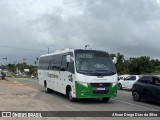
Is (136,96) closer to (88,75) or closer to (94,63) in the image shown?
(94,63)

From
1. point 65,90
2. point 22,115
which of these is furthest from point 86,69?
point 22,115

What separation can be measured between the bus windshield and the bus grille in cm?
53

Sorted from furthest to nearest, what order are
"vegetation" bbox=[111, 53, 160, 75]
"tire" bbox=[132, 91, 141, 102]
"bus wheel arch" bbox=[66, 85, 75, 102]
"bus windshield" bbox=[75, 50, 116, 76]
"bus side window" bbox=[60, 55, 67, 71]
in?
"vegetation" bbox=[111, 53, 160, 75]
"bus side window" bbox=[60, 55, 67, 71]
"tire" bbox=[132, 91, 141, 102]
"bus wheel arch" bbox=[66, 85, 75, 102]
"bus windshield" bbox=[75, 50, 116, 76]

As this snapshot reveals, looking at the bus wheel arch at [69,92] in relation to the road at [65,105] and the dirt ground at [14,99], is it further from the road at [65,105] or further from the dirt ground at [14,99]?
the dirt ground at [14,99]

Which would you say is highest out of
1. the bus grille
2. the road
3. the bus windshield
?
the bus windshield

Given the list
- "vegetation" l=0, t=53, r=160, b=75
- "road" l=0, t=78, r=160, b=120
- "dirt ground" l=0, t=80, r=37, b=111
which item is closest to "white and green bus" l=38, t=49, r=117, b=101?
"road" l=0, t=78, r=160, b=120

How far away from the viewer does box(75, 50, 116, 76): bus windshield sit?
18.9 meters

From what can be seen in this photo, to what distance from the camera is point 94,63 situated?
19.3m

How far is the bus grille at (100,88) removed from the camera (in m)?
18.6

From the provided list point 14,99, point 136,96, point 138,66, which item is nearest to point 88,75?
point 136,96

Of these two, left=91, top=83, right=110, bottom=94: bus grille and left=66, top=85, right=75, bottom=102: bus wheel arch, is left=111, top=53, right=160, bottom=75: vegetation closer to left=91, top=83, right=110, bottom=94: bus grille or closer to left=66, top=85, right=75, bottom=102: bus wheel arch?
left=66, top=85, right=75, bottom=102: bus wheel arch

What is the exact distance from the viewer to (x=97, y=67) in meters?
19.2

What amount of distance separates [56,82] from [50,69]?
245cm

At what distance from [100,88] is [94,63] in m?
1.44
